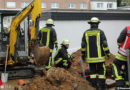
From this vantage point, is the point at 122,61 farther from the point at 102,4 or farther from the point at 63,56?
the point at 102,4

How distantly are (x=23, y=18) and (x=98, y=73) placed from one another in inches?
118

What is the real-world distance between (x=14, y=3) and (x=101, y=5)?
17722 millimetres

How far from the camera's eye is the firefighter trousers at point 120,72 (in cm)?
474

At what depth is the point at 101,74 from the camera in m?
7.17

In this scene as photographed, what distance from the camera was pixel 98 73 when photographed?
23.8ft

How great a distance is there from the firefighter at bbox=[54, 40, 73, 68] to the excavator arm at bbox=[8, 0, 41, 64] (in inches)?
58.9

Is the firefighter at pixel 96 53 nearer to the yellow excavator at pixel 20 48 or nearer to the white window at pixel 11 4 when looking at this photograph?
the yellow excavator at pixel 20 48

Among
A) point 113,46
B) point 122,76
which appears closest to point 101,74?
point 122,76

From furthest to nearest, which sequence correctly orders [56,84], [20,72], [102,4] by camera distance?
[102,4] → [20,72] → [56,84]

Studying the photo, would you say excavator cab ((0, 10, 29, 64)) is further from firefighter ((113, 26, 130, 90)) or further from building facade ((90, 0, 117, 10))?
building facade ((90, 0, 117, 10))

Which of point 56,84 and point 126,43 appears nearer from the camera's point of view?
point 126,43

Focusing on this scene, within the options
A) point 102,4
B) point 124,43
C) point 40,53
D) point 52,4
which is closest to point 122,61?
point 124,43

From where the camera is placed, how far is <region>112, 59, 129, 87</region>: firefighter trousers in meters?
4.74

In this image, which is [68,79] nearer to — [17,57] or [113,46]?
[17,57]
